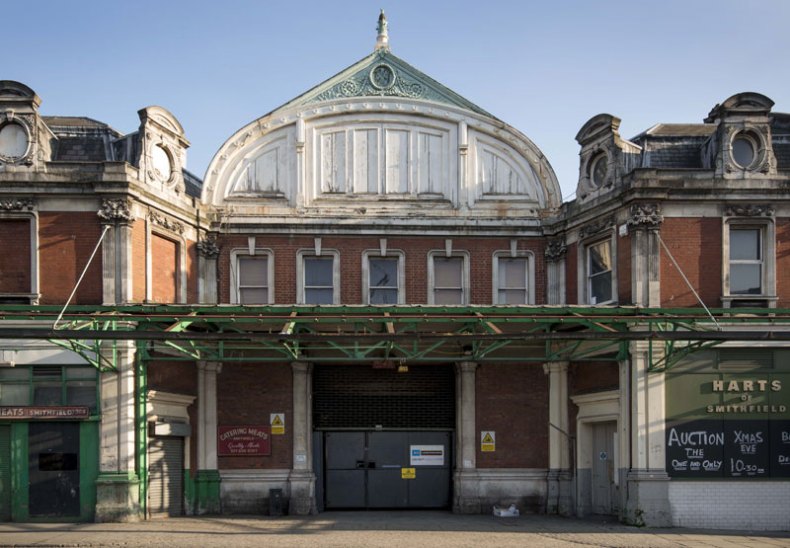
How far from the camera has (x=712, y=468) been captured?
19156 mm

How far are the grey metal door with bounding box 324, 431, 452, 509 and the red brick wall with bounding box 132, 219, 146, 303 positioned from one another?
6.71 m

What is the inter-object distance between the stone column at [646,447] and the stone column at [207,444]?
10.4 meters

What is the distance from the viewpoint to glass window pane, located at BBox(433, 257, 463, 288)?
23812 mm

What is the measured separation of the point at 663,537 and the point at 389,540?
573cm

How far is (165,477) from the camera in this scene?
68.5 feet

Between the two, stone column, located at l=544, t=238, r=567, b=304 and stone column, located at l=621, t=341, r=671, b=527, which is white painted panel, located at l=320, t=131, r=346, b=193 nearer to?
stone column, located at l=544, t=238, r=567, b=304

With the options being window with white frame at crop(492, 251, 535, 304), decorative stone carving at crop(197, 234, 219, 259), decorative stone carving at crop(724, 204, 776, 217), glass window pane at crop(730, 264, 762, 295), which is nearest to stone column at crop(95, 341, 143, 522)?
decorative stone carving at crop(197, 234, 219, 259)

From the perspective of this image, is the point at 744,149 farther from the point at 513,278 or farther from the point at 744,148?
the point at 513,278

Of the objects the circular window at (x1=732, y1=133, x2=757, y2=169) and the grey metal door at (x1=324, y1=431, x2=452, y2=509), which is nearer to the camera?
the circular window at (x1=732, y1=133, x2=757, y2=169)

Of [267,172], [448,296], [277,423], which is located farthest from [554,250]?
[277,423]

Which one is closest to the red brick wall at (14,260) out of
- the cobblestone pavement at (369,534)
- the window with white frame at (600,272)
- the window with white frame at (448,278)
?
the cobblestone pavement at (369,534)

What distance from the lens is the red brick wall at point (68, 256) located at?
1956 centimetres

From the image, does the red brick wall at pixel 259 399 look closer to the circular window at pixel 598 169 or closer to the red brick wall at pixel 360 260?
the red brick wall at pixel 360 260

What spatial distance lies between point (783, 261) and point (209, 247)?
48.4 feet
